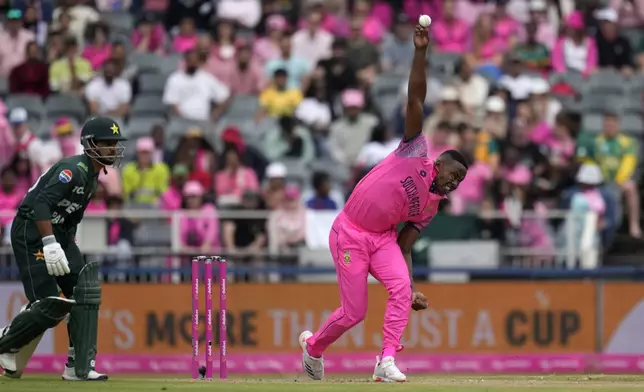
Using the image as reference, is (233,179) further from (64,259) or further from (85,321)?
(64,259)

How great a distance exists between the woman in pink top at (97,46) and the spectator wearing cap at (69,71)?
0.74ft

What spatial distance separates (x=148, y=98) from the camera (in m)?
22.7

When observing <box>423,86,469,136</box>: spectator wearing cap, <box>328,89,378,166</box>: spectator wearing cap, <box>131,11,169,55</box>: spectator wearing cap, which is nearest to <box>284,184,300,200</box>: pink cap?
<box>328,89,378,166</box>: spectator wearing cap

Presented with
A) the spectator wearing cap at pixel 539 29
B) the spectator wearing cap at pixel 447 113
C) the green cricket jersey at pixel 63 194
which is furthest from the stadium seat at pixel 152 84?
the green cricket jersey at pixel 63 194

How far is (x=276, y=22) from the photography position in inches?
937

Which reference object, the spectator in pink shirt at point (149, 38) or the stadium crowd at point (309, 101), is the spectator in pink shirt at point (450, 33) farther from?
the spectator in pink shirt at point (149, 38)

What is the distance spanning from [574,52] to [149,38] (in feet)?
21.9

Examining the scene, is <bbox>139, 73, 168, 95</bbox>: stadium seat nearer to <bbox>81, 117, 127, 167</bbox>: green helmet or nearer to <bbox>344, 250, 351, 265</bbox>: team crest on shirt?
<bbox>81, 117, 127, 167</bbox>: green helmet

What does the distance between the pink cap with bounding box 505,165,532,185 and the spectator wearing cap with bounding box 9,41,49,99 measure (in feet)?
23.0

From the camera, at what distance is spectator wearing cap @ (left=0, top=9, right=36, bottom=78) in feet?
76.8

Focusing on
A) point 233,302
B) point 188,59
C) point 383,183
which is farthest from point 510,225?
point 383,183

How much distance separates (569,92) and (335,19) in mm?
3884

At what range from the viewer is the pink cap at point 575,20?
2442 centimetres

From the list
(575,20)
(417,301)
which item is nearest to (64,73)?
(575,20)
